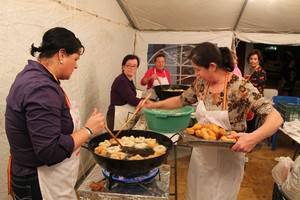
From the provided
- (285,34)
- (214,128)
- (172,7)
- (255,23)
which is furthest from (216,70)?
(285,34)

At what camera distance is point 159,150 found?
154cm

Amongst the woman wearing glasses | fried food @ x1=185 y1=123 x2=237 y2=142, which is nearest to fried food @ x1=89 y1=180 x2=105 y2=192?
fried food @ x1=185 y1=123 x2=237 y2=142

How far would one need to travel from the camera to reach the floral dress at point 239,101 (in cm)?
158

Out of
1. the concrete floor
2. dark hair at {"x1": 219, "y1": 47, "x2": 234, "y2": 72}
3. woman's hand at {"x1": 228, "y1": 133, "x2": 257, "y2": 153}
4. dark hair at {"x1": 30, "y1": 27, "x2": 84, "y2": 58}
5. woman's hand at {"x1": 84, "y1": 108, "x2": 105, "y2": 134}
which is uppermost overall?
dark hair at {"x1": 30, "y1": 27, "x2": 84, "y2": 58}

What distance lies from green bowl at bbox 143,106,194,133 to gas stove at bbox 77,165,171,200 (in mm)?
684

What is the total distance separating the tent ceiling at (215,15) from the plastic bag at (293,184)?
2404mm

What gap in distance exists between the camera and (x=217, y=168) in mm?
1848

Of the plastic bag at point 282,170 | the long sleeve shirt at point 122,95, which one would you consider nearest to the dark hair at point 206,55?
the plastic bag at point 282,170

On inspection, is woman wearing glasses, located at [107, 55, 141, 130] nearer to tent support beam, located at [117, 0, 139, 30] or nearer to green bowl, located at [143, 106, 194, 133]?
green bowl, located at [143, 106, 194, 133]

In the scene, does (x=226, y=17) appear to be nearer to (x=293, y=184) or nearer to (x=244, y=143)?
(x=293, y=184)

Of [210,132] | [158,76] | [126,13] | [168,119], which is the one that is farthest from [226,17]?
[210,132]

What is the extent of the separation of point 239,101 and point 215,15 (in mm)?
2670

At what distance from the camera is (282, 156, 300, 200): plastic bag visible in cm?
178

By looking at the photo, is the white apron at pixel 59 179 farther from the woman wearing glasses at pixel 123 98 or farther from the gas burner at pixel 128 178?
the woman wearing glasses at pixel 123 98
